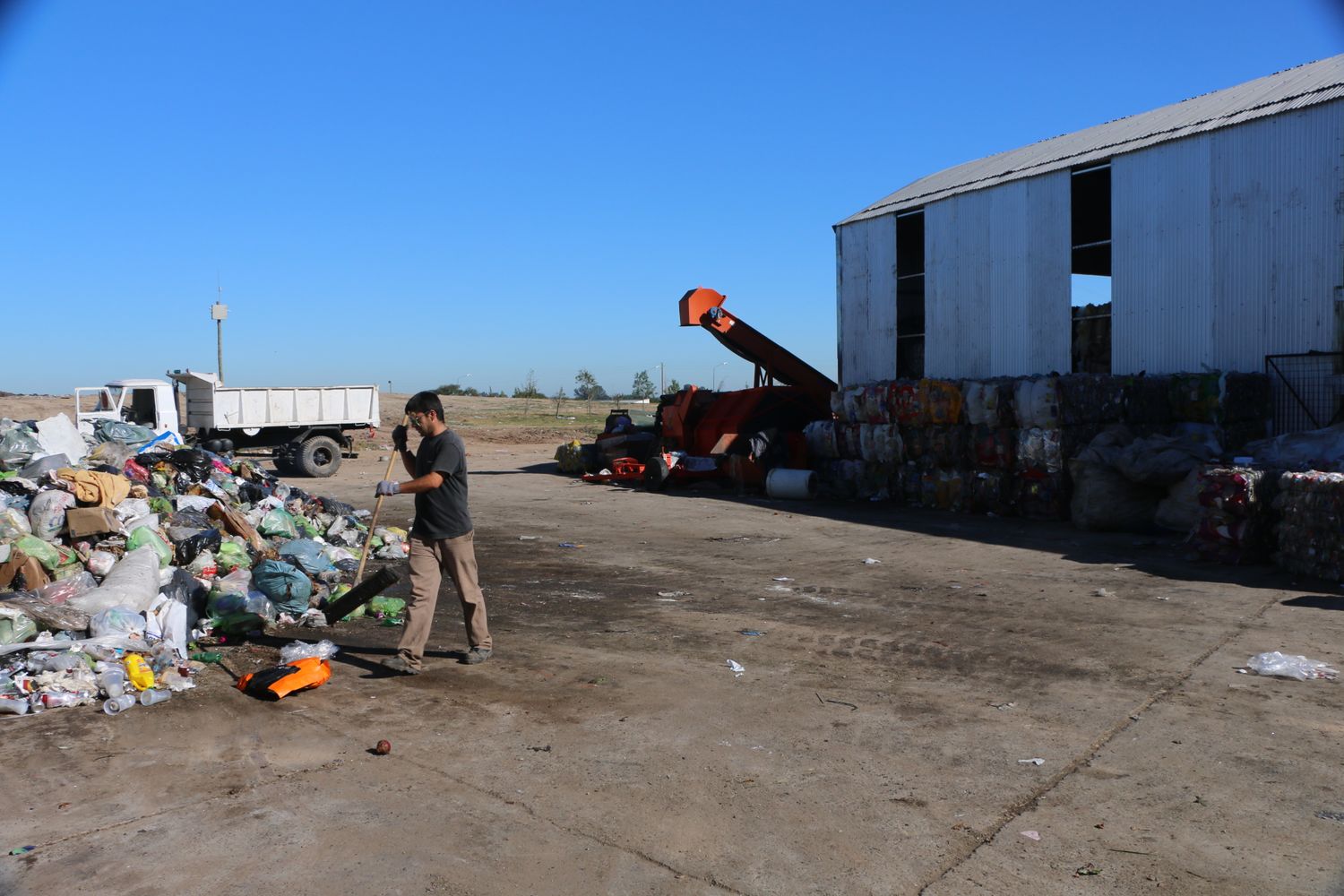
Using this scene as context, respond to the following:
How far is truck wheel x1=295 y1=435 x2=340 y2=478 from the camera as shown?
71.5 feet

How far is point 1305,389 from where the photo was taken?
12.9m

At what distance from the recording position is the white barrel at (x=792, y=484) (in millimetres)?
16516

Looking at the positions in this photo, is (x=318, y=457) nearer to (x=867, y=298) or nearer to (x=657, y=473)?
(x=657, y=473)

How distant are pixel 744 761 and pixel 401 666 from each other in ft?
8.12

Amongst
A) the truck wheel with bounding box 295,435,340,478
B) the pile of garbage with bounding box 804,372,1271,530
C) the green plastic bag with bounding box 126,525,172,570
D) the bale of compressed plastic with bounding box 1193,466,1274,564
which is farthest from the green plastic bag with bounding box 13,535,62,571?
the truck wheel with bounding box 295,435,340,478

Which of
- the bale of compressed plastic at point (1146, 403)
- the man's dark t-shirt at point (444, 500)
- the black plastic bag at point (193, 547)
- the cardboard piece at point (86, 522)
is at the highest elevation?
the bale of compressed plastic at point (1146, 403)

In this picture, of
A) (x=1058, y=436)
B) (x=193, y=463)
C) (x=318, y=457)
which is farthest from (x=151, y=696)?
(x=318, y=457)

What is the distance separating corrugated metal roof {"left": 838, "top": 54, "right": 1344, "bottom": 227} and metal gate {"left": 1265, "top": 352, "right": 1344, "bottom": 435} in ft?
10.8

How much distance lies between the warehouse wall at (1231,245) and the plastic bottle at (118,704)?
1362cm

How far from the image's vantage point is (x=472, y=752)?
4.75 metres

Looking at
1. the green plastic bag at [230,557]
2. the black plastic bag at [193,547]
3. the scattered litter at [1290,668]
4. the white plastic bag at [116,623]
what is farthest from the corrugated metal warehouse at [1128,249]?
the white plastic bag at [116,623]

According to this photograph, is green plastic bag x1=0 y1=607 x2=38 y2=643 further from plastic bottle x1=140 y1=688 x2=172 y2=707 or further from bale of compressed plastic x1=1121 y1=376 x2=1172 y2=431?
bale of compressed plastic x1=1121 y1=376 x2=1172 y2=431

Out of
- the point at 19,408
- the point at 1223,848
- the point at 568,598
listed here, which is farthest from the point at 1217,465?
the point at 19,408

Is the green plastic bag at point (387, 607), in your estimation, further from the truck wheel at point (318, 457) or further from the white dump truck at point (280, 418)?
the truck wheel at point (318, 457)
